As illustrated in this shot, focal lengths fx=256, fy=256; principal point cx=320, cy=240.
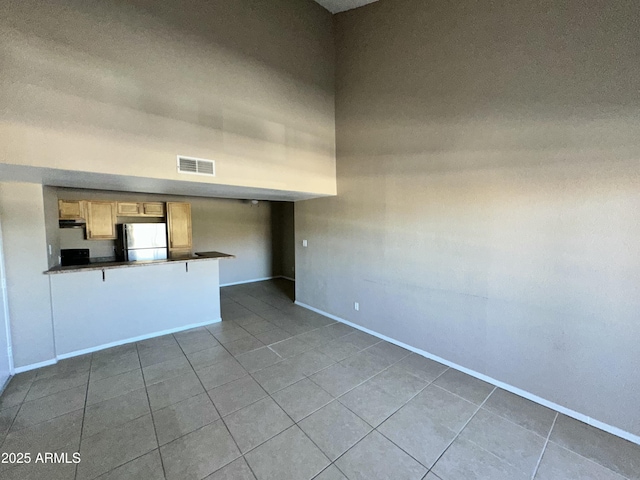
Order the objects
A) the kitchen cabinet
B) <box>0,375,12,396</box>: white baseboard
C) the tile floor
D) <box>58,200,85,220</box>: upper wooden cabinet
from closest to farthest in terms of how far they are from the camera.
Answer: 1. the tile floor
2. <box>0,375,12,396</box>: white baseboard
3. <box>58,200,85,220</box>: upper wooden cabinet
4. the kitchen cabinet

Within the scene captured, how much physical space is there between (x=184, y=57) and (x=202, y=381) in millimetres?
3327

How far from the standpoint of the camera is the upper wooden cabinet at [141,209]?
477cm

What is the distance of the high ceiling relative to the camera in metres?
3.58

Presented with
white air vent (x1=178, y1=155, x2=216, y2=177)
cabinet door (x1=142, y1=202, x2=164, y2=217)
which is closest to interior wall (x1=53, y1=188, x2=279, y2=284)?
cabinet door (x1=142, y1=202, x2=164, y2=217)

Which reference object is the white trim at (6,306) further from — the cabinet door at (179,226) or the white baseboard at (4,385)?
the cabinet door at (179,226)

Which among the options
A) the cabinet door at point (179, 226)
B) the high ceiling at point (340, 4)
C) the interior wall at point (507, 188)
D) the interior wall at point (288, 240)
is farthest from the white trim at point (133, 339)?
the high ceiling at point (340, 4)

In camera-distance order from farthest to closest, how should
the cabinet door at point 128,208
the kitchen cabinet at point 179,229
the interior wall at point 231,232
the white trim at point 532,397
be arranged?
the interior wall at point 231,232 → the kitchen cabinet at point 179,229 → the cabinet door at point 128,208 → the white trim at point 532,397

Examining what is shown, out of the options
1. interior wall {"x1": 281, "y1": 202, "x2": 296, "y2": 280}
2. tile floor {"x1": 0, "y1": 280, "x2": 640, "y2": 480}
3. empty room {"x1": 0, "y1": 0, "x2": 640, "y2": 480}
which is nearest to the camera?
tile floor {"x1": 0, "y1": 280, "x2": 640, "y2": 480}

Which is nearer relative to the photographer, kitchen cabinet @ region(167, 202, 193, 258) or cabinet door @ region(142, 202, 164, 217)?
cabinet door @ region(142, 202, 164, 217)

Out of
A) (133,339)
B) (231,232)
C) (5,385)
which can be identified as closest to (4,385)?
(5,385)

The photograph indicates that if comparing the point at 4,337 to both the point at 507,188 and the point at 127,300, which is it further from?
the point at 507,188

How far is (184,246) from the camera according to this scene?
17.5ft

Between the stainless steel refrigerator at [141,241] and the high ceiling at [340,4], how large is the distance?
184 inches

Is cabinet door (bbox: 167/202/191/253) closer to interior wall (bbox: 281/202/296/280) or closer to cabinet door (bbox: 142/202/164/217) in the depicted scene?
cabinet door (bbox: 142/202/164/217)
